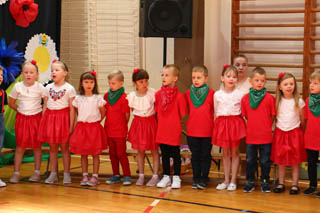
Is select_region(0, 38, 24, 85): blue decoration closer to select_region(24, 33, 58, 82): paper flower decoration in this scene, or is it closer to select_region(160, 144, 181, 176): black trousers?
select_region(24, 33, 58, 82): paper flower decoration

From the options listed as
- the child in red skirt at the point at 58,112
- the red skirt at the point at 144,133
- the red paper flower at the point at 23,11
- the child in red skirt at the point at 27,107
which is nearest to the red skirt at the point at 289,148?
the red skirt at the point at 144,133

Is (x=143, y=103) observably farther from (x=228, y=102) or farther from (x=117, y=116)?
(x=228, y=102)

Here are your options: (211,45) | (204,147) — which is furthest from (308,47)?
(204,147)

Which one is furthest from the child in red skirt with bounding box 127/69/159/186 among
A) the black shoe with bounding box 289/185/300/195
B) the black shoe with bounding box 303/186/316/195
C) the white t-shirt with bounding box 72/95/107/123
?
the black shoe with bounding box 303/186/316/195

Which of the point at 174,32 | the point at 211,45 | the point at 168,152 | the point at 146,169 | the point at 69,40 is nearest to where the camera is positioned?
the point at 168,152

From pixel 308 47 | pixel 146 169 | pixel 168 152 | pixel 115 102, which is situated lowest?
pixel 146 169

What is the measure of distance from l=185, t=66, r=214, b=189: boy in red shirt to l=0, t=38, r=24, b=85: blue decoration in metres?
2.14

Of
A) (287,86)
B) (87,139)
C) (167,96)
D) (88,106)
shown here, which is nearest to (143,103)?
(167,96)

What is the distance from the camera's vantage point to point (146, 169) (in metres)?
5.35

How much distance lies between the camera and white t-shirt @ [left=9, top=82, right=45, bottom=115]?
4557 mm

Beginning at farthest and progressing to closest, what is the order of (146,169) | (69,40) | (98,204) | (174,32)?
(69,40), (146,169), (174,32), (98,204)

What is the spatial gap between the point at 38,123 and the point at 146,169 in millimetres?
1336

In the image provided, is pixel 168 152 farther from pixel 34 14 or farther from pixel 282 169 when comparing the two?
pixel 34 14

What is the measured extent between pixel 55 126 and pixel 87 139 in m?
0.32
